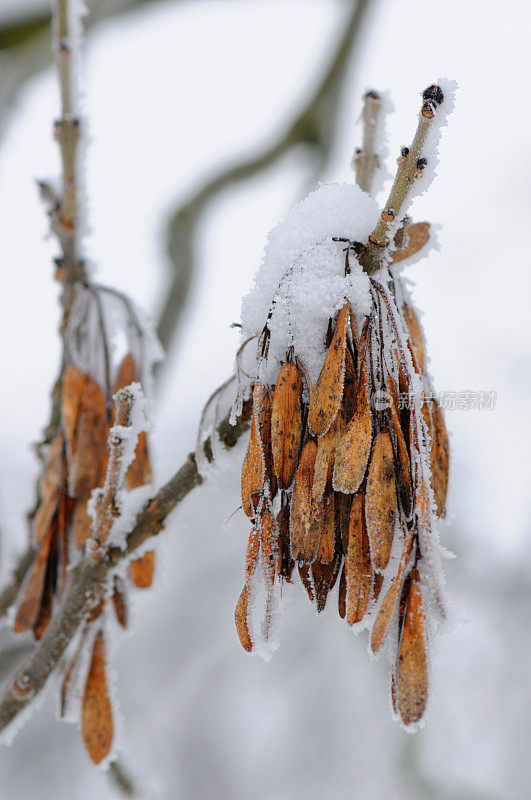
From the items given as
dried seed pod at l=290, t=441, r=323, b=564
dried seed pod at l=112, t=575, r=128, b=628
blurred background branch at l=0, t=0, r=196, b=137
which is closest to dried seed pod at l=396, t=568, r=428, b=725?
dried seed pod at l=290, t=441, r=323, b=564

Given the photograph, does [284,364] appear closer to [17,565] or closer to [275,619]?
[275,619]

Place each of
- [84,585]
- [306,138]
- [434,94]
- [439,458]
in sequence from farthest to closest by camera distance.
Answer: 1. [306,138]
2. [84,585]
3. [439,458]
4. [434,94]

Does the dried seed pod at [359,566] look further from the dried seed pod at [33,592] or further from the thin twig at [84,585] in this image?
the dried seed pod at [33,592]

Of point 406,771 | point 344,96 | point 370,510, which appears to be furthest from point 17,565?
point 406,771

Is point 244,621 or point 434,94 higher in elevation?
point 434,94

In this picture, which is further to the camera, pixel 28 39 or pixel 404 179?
pixel 28 39

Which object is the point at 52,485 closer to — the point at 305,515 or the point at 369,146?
the point at 305,515

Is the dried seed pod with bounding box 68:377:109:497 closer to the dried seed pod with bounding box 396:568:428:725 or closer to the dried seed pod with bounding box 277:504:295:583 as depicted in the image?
the dried seed pod with bounding box 277:504:295:583

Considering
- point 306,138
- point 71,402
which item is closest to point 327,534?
point 71,402
